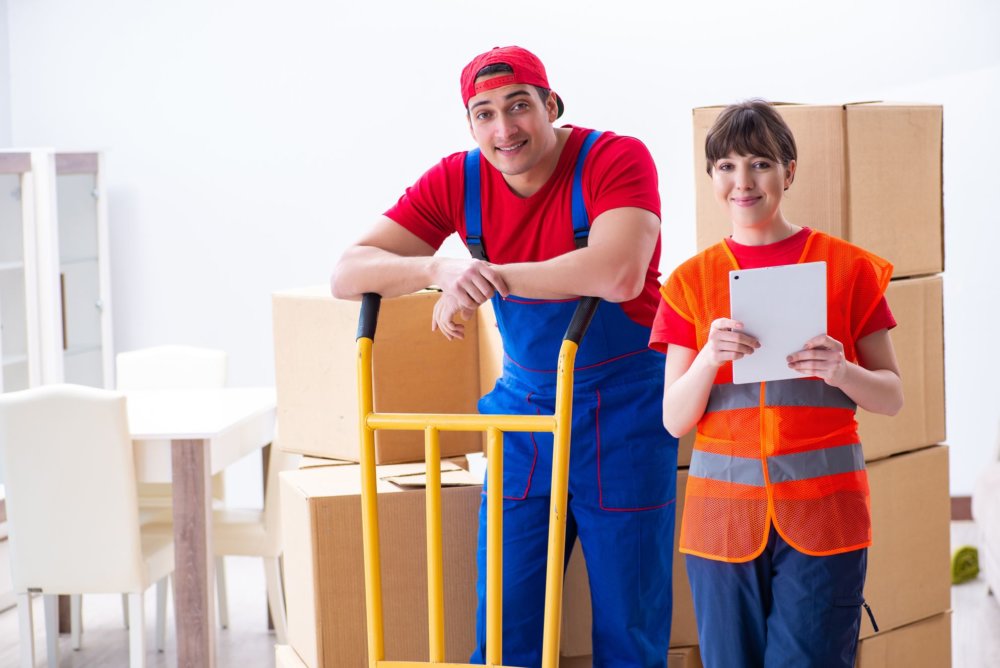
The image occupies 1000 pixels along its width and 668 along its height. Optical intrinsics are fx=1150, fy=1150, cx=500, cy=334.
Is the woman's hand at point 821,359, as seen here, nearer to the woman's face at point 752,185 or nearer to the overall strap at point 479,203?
the woman's face at point 752,185

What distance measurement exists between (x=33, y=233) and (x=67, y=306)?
43 centimetres

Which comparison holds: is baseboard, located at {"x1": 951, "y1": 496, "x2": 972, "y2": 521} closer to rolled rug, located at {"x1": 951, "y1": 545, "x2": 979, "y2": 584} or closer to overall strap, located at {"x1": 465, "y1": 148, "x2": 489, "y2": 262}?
rolled rug, located at {"x1": 951, "y1": 545, "x2": 979, "y2": 584}

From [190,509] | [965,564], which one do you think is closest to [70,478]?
[190,509]

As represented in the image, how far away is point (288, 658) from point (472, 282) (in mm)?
1052

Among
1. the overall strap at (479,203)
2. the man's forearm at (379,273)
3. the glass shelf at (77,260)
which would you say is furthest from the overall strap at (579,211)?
the glass shelf at (77,260)

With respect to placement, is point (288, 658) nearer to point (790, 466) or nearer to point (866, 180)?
point (790, 466)

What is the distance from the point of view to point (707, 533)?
64.8 inches

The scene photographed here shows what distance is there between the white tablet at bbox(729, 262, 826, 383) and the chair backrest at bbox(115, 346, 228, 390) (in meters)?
2.70

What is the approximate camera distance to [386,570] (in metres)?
2.21

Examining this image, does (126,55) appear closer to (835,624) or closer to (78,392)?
(78,392)

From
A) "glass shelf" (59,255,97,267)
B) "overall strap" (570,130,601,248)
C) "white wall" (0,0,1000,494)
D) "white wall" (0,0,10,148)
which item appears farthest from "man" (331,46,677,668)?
"white wall" (0,0,10,148)

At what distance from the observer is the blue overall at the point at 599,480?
1.88 meters

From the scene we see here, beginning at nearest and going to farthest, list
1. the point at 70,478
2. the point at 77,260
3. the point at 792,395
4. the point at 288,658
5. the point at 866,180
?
the point at 792,395 → the point at 866,180 → the point at 288,658 → the point at 70,478 → the point at 77,260

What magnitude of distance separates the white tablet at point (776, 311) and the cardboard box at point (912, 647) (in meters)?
0.95
